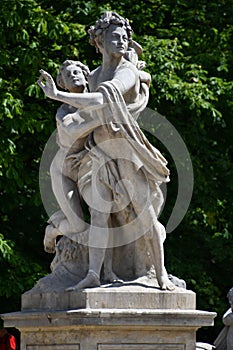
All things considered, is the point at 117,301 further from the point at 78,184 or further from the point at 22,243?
the point at 22,243

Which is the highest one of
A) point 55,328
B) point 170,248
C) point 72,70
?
point 72,70

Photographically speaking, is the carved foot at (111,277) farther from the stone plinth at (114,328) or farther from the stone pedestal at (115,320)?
the stone plinth at (114,328)

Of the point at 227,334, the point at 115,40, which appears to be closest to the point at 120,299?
the point at 115,40

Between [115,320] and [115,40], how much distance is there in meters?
2.46

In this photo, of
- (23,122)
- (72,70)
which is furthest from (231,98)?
(72,70)

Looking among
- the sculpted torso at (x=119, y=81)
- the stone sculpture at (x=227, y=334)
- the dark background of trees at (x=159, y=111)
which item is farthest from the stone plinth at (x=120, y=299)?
the dark background of trees at (x=159, y=111)

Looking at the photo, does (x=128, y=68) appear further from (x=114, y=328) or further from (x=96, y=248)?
(x=114, y=328)

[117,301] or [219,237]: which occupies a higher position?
[117,301]

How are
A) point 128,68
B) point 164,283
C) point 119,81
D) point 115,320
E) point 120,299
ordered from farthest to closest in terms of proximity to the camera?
point 128,68 → point 119,81 → point 164,283 → point 120,299 → point 115,320

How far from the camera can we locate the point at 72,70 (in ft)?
45.7

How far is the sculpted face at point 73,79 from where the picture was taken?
1387 centimetres

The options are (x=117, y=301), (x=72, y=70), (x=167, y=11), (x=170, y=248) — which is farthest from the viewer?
(x=167, y=11)

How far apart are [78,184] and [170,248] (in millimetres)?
8996

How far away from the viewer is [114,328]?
513 inches
